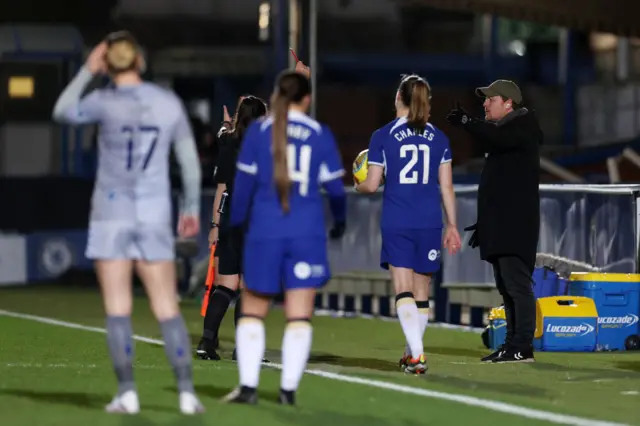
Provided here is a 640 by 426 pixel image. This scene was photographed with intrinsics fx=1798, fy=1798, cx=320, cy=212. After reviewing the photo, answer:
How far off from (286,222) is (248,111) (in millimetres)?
3778

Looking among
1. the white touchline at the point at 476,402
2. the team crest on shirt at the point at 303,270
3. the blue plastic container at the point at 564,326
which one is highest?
the team crest on shirt at the point at 303,270

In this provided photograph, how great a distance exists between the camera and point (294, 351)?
9867 mm

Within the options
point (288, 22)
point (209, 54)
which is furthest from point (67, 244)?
point (209, 54)

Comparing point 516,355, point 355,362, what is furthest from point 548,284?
point 355,362

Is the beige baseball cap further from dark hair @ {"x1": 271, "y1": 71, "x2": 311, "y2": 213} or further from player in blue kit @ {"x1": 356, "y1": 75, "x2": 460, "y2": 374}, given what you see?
dark hair @ {"x1": 271, "y1": 71, "x2": 311, "y2": 213}

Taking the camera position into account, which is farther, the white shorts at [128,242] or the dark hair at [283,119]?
the dark hair at [283,119]

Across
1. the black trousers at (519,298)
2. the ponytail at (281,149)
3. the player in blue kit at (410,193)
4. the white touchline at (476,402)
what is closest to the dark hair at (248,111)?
the player in blue kit at (410,193)

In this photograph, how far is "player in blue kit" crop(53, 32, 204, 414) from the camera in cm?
952

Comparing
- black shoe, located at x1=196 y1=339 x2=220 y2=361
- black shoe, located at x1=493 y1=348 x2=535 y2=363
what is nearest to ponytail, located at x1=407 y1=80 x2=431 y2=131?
black shoe, located at x1=493 y1=348 x2=535 y2=363

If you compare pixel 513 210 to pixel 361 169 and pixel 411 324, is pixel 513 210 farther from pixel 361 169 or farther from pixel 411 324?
pixel 411 324

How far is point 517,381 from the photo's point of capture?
39.7ft

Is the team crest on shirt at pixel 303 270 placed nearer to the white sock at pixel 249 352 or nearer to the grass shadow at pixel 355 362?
the white sock at pixel 249 352

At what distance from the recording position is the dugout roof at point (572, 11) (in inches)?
976

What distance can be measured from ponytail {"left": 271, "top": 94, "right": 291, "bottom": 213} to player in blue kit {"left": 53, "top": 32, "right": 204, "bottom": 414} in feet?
1.49
